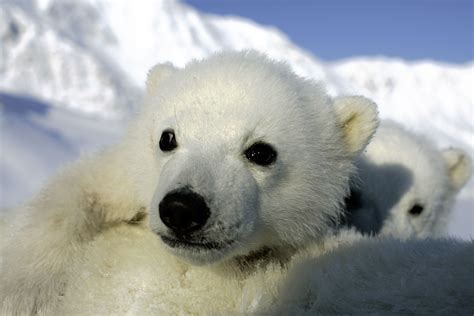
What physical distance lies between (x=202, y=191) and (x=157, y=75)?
1.13 m

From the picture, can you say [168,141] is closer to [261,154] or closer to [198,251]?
[261,154]

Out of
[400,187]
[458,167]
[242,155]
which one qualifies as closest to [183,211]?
[242,155]

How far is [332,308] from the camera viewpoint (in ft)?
3.45

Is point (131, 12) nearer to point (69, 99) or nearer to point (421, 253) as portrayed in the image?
point (69, 99)

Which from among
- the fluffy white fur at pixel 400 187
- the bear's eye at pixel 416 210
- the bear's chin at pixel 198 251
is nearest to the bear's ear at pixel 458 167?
the fluffy white fur at pixel 400 187

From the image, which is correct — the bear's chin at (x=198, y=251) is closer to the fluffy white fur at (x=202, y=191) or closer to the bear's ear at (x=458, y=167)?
the fluffy white fur at (x=202, y=191)

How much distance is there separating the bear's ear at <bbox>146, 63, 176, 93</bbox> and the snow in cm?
44

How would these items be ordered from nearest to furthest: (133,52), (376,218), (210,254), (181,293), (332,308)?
(332,308) < (181,293) < (210,254) < (376,218) < (133,52)

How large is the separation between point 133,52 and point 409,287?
3234cm

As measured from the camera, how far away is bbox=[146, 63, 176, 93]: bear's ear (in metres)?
2.54

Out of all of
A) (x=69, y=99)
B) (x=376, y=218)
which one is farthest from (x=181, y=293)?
(x=69, y=99)

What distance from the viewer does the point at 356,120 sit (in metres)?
2.38

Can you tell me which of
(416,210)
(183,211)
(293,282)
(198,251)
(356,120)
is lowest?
(416,210)

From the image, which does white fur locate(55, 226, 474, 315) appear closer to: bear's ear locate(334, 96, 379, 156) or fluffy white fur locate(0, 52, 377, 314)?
fluffy white fur locate(0, 52, 377, 314)
